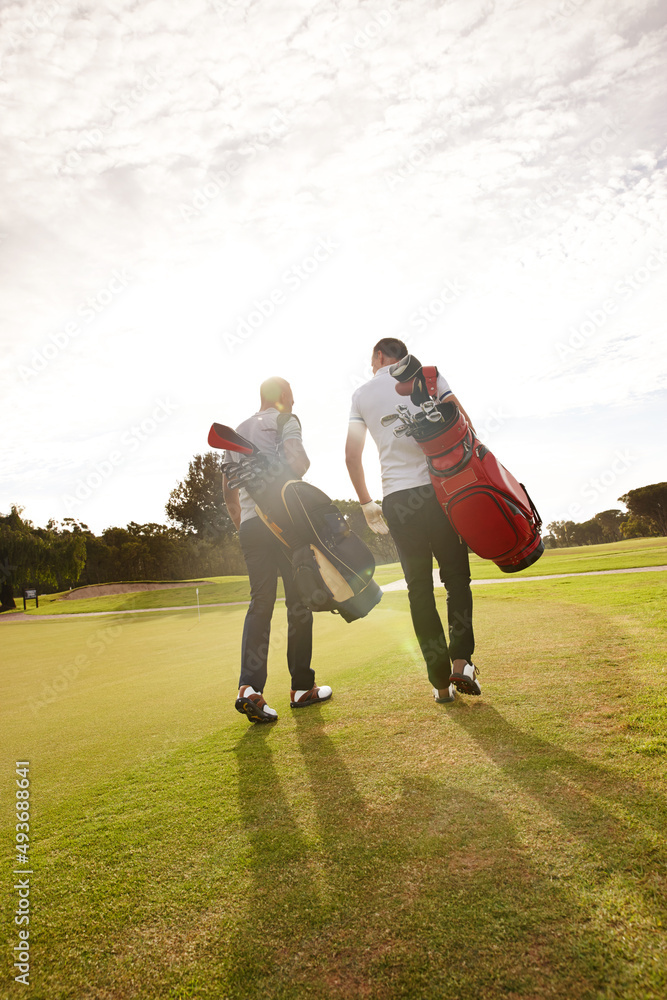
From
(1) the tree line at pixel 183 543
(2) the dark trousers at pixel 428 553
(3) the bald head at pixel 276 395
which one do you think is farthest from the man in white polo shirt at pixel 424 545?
(1) the tree line at pixel 183 543

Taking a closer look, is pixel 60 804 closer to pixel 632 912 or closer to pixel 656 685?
pixel 632 912

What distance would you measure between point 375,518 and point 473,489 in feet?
3.02

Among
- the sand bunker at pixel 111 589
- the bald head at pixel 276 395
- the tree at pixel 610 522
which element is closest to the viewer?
the bald head at pixel 276 395

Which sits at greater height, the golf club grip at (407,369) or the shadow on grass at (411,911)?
the golf club grip at (407,369)

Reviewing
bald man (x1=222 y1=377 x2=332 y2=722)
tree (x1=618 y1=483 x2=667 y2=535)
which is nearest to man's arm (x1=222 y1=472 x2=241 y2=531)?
bald man (x1=222 y1=377 x2=332 y2=722)

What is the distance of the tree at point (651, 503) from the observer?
237 feet

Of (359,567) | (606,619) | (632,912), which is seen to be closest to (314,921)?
(632,912)

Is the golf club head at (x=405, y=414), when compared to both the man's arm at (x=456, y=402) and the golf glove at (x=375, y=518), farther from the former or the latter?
the golf glove at (x=375, y=518)

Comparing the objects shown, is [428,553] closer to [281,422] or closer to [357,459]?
[357,459]

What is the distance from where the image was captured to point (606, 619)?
5547 millimetres

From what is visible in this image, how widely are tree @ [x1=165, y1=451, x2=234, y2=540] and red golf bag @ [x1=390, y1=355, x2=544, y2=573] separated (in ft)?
171

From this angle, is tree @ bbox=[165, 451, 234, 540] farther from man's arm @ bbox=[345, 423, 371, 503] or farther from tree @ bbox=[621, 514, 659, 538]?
tree @ bbox=[621, 514, 659, 538]

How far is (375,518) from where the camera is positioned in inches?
156

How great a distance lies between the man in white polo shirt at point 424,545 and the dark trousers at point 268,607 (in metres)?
0.82
